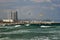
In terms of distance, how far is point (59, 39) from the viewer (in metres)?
63.7

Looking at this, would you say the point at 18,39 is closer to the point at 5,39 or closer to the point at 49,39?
the point at 5,39

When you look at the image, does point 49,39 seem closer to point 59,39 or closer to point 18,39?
point 59,39

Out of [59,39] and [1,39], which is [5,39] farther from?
[59,39]

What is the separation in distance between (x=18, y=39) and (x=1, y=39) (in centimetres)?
369

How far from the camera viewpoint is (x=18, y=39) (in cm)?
6506

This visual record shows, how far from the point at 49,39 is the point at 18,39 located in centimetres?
675

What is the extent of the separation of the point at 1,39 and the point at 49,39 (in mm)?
10411

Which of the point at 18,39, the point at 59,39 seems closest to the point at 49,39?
the point at 59,39

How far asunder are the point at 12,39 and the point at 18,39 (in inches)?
57.3

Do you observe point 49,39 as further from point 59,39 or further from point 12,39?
point 12,39

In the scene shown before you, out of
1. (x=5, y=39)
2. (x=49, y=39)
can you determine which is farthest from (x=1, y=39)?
(x=49, y=39)

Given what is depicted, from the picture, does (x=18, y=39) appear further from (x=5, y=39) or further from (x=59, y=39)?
(x=59, y=39)

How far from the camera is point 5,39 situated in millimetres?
64812

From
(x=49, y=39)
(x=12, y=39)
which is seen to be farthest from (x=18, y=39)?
(x=49, y=39)
